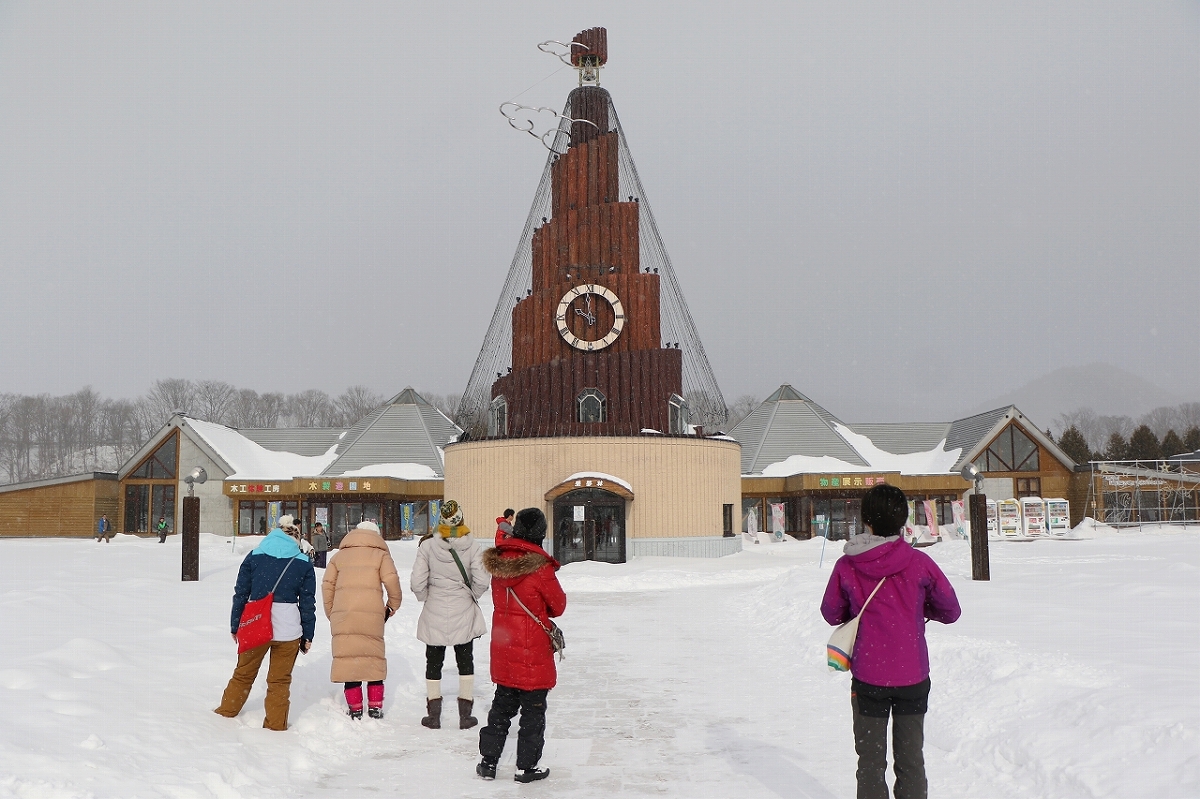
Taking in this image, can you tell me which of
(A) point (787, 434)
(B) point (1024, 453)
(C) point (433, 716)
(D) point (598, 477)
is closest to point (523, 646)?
(C) point (433, 716)

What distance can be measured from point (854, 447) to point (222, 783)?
47.6 metres

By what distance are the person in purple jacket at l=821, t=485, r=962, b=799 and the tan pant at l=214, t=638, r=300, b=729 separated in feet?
14.8

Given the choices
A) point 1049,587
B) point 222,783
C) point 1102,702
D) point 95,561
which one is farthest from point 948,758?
point 95,561

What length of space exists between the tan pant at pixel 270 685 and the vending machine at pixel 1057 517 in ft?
116

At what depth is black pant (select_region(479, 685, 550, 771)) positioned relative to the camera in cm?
623

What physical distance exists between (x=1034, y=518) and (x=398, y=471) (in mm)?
30433

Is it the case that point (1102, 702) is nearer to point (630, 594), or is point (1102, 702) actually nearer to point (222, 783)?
point (222, 783)

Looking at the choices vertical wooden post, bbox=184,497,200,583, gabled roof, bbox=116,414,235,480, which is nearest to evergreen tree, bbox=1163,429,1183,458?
gabled roof, bbox=116,414,235,480

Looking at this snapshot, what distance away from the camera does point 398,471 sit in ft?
156

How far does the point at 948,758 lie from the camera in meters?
6.57

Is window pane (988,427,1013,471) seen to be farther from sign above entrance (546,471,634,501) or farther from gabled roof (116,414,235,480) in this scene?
gabled roof (116,414,235,480)

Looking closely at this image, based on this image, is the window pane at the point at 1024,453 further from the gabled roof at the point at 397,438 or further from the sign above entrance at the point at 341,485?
the sign above entrance at the point at 341,485

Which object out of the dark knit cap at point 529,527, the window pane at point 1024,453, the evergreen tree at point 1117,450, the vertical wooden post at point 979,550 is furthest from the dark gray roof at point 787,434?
the dark knit cap at point 529,527

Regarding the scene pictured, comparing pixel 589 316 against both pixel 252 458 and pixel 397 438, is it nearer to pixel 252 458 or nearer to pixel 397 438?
pixel 397 438
